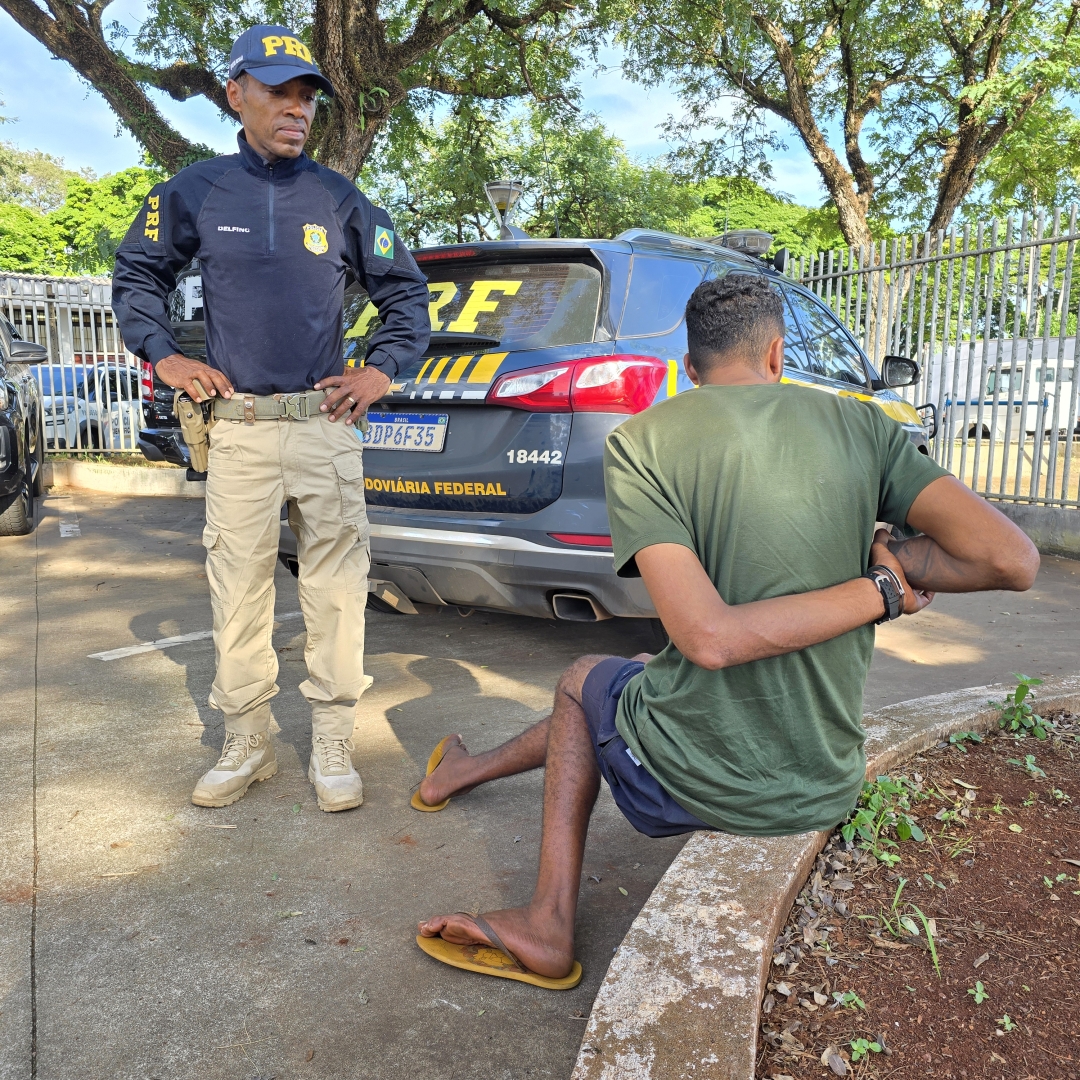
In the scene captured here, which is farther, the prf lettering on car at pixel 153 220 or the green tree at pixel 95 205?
the green tree at pixel 95 205

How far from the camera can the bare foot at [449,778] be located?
2914mm

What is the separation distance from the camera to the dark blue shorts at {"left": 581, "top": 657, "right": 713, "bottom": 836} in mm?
2037

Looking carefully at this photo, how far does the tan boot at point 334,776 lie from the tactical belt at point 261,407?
1.01 meters

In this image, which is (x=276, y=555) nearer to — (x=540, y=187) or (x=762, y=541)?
(x=762, y=541)

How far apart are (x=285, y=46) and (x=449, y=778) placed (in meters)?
2.22

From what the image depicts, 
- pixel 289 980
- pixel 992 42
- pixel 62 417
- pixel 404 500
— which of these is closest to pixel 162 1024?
pixel 289 980

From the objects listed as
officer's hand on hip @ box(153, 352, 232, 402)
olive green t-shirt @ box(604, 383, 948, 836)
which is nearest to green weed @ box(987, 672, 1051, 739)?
olive green t-shirt @ box(604, 383, 948, 836)

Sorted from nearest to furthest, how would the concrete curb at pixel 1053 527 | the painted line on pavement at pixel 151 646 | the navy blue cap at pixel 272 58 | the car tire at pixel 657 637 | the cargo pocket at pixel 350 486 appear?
the navy blue cap at pixel 272 58 < the cargo pocket at pixel 350 486 < the car tire at pixel 657 637 < the painted line on pavement at pixel 151 646 < the concrete curb at pixel 1053 527

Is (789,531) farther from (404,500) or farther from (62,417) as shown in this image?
(62,417)

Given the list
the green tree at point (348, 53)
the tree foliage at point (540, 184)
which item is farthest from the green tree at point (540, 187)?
the green tree at point (348, 53)

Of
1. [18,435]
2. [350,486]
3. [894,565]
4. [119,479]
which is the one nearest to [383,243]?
[350,486]

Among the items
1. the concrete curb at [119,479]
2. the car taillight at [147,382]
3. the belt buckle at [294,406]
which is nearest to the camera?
the belt buckle at [294,406]

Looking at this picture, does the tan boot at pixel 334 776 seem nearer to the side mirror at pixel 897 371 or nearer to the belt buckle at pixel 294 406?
the belt buckle at pixel 294 406

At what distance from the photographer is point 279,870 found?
2676 millimetres
